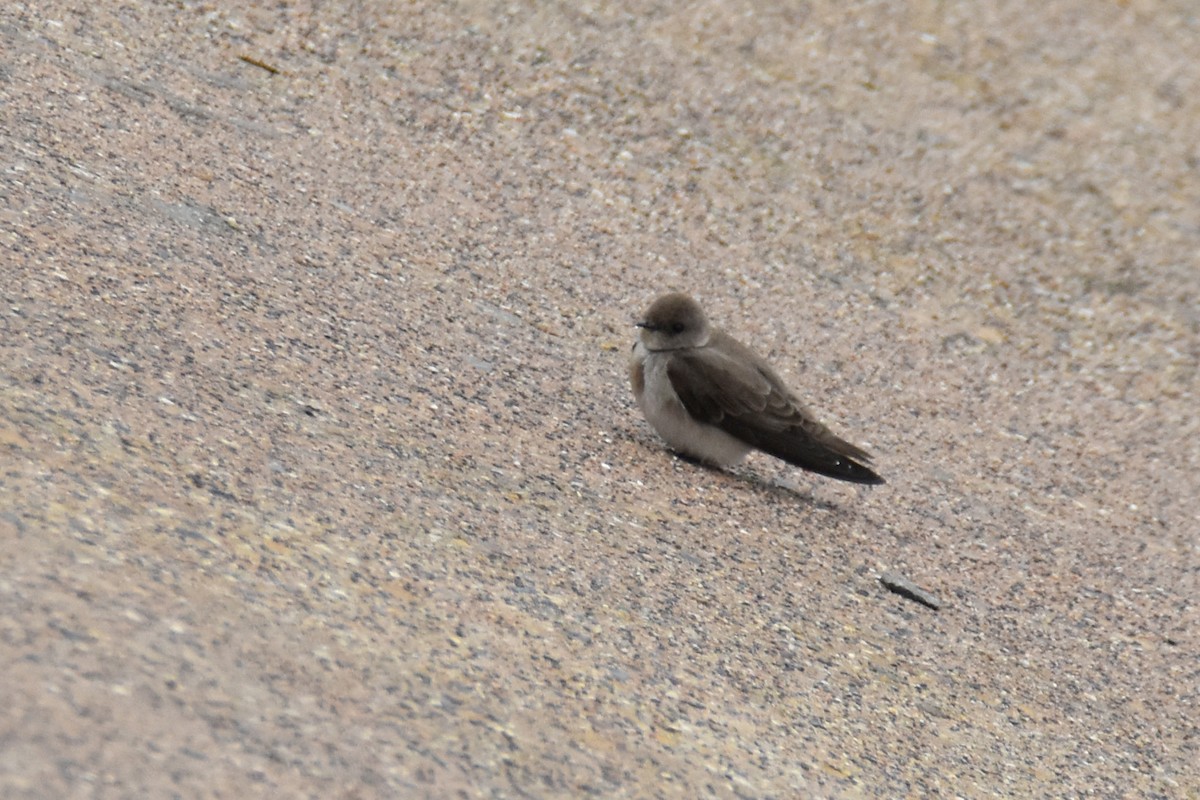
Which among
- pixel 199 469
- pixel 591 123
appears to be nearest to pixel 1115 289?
pixel 591 123

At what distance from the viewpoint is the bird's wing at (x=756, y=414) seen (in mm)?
6027

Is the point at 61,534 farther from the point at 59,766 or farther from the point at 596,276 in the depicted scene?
the point at 596,276

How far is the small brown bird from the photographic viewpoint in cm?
604

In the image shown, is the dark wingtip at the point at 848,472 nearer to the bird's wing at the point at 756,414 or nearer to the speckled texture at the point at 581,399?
the bird's wing at the point at 756,414

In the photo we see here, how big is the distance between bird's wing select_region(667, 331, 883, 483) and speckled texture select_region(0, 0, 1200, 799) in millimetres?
232

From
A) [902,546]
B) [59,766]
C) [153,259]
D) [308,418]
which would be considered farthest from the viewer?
[902,546]

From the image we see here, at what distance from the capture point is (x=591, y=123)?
938cm

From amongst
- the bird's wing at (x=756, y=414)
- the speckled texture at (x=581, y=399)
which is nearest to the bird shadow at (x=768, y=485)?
the speckled texture at (x=581, y=399)

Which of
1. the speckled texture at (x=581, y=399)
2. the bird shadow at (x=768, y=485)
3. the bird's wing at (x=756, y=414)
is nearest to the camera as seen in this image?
the speckled texture at (x=581, y=399)

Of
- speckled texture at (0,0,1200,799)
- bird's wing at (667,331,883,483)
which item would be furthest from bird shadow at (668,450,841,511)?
bird's wing at (667,331,883,483)

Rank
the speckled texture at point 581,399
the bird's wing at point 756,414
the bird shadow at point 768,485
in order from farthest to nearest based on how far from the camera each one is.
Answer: the bird shadow at point 768,485
the bird's wing at point 756,414
the speckled texture at point 581,399

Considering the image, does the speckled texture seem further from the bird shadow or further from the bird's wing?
the bird's wing

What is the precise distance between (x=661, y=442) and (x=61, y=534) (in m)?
3.19

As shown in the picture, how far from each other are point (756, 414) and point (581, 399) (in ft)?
2.70
